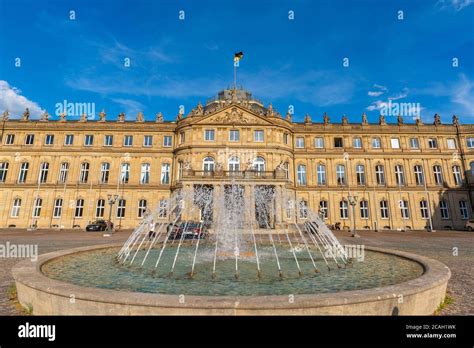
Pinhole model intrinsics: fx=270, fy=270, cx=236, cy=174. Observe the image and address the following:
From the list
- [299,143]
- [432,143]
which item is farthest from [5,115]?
[432,143]

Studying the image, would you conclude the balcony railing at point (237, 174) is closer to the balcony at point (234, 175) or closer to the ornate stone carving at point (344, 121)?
the balcony at point (234, 175)

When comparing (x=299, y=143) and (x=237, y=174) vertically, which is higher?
(x=299, y=143)

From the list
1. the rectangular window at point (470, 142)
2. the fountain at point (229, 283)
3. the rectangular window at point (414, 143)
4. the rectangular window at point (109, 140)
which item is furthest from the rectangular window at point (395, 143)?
the rectangular window at point (109, 140)

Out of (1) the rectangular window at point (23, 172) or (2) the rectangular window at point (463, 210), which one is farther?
(1) the rectangular window at point (23, 172)

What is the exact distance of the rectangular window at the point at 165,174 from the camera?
40.5 metres

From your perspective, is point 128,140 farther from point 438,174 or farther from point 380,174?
point 438,174

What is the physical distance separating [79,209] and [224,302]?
138 ft

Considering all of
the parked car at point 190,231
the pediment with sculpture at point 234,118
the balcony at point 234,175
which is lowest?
the parked car at point 190,231

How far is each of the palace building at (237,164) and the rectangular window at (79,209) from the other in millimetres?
281

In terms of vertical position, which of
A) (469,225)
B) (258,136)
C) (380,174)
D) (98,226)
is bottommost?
(469,225)

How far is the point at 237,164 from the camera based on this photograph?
37.6m

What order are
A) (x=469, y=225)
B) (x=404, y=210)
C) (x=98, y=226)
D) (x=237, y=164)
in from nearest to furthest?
(x=98, y=226) → (x=469, y=225) → (x=237, y=164) → (x=404, y=210)

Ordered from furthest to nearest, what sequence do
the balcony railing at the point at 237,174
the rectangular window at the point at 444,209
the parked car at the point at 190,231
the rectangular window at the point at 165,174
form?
the rectangular window at the point at 165,174 < the rectangular window at the point at 444,209 < the balcony railing at the point at 237,174 < the parked car at the point at 190,231

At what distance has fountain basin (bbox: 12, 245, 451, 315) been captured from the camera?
4.25m
